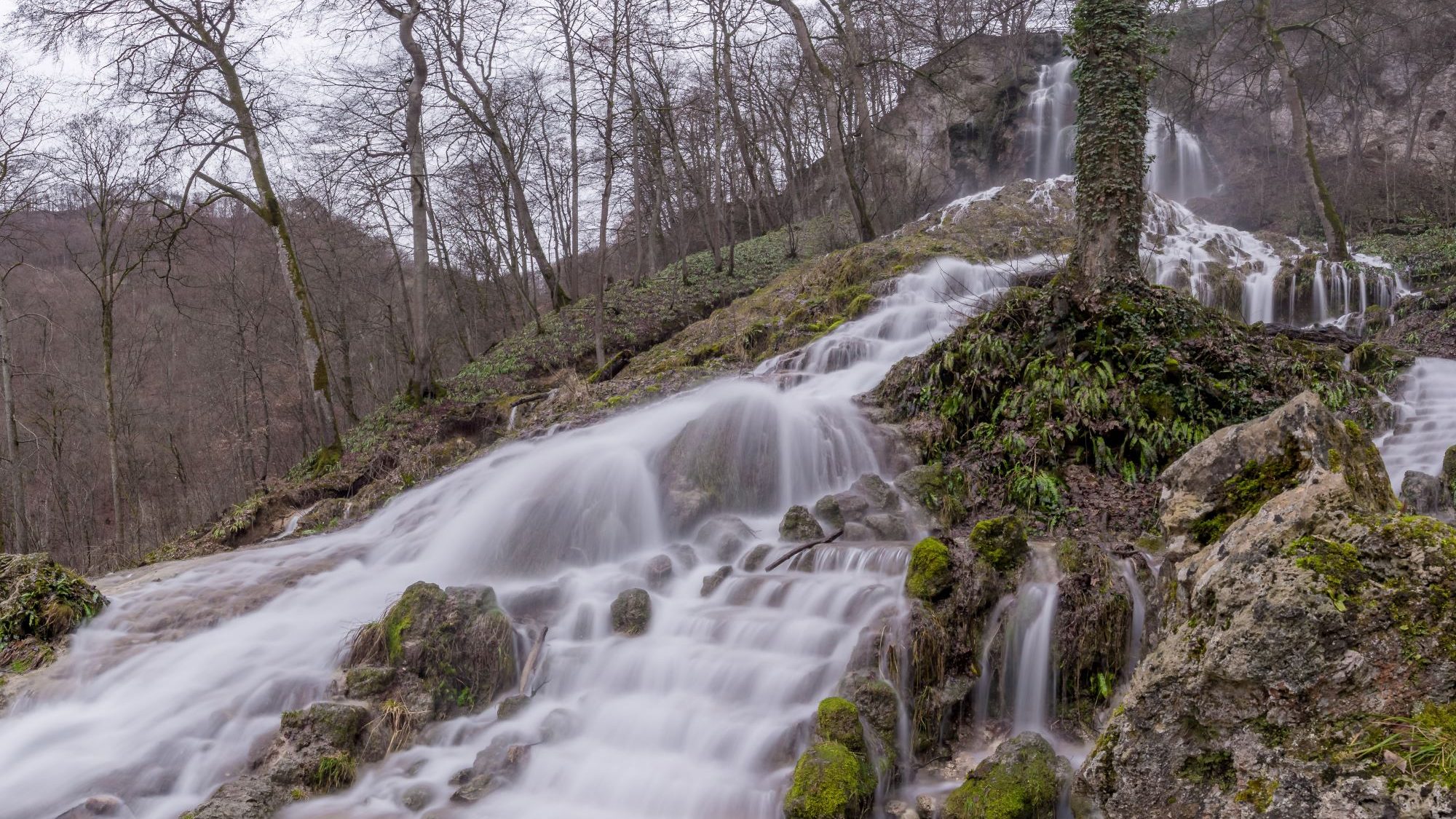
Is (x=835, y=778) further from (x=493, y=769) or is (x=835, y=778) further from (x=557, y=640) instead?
(x=557, y=640)

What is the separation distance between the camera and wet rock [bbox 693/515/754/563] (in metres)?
7.27

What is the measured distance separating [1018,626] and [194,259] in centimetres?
2621

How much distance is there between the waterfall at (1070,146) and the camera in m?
24.5

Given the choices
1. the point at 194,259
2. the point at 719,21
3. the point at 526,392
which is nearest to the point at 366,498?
the point at 526,392

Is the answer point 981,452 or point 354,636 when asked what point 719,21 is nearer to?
point 981,452

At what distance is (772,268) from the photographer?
73.8ft

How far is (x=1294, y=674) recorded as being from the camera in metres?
2.44

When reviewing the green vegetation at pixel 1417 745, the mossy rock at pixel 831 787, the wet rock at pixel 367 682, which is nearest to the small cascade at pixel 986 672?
the mossy rock at pixel 831 787

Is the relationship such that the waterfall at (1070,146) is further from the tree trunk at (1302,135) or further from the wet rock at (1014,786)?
the wet rock at (1014,786)

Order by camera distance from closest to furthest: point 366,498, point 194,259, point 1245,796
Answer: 1. point 1245,796
2. point 366,498
3. point 194,259

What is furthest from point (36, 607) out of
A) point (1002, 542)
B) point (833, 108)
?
point (833, 108)

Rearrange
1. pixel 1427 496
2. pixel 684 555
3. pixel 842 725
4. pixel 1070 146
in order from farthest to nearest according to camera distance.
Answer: pixel 1070 146 < pixel 684 555 < pixel 1427 496 < pixel 842 725

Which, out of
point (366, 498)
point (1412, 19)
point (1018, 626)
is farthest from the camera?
point (1412, 19)

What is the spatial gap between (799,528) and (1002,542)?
88.2 inches
